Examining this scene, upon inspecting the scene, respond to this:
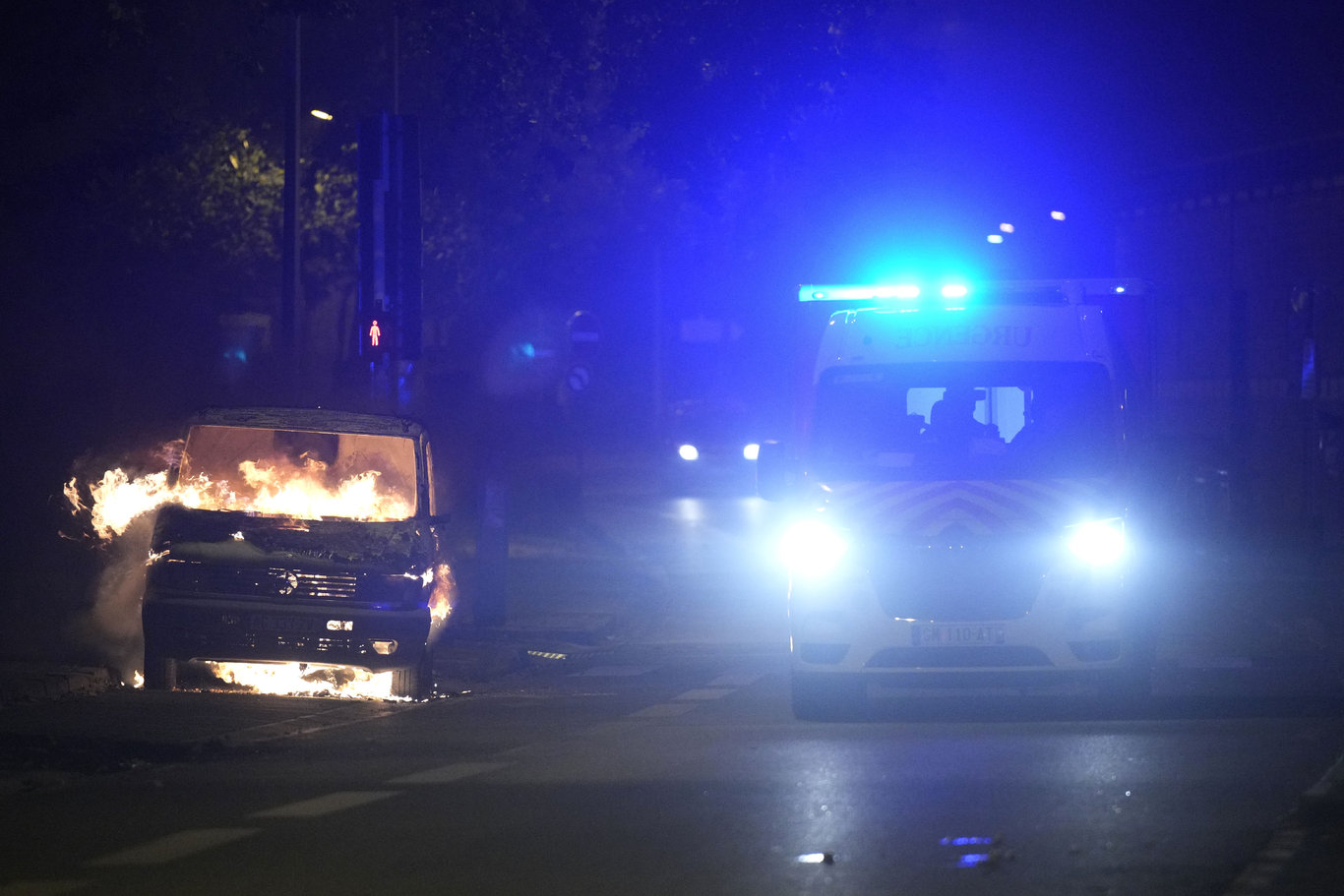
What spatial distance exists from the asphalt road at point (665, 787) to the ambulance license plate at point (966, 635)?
475mm

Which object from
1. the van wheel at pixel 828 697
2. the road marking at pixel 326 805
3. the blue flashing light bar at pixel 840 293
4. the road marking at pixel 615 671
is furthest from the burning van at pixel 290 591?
the blue flashing light bar at pixel 840 293

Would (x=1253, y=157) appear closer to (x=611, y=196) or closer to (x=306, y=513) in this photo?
(x=611, y=196)

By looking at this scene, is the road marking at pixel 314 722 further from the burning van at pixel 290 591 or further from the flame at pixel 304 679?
the flame at pixel 304 679

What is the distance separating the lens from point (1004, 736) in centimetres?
1027

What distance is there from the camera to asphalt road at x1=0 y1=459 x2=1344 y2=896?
22.7 feet

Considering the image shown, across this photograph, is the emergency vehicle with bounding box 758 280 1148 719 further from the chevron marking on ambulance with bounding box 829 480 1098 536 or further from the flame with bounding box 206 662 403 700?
the flame with bounding box 206 662 403 700

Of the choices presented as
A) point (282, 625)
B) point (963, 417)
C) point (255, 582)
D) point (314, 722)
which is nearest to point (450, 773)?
A: point (314, 722)

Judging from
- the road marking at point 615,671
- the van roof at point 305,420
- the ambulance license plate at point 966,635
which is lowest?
the road marking at point 615,671

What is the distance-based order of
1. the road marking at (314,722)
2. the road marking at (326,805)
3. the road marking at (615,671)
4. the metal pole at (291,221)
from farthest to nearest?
the metal pole at (291,221) → the road marking at (615,671) → the road marking at (314,722) → the road marking at (326,805)

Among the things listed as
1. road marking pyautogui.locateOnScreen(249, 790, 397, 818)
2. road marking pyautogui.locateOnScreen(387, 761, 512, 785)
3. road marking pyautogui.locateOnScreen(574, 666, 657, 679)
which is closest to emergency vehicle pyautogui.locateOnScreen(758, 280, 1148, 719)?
road marking pyautogui.locateOnScreen(387, 761, 512, 785)

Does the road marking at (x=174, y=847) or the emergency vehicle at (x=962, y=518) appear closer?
the road marking at (x=174, y=847)

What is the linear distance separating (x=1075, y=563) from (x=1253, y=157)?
3218 centimetres

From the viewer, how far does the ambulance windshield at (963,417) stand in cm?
1134

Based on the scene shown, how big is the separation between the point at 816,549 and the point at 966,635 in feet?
3.18
